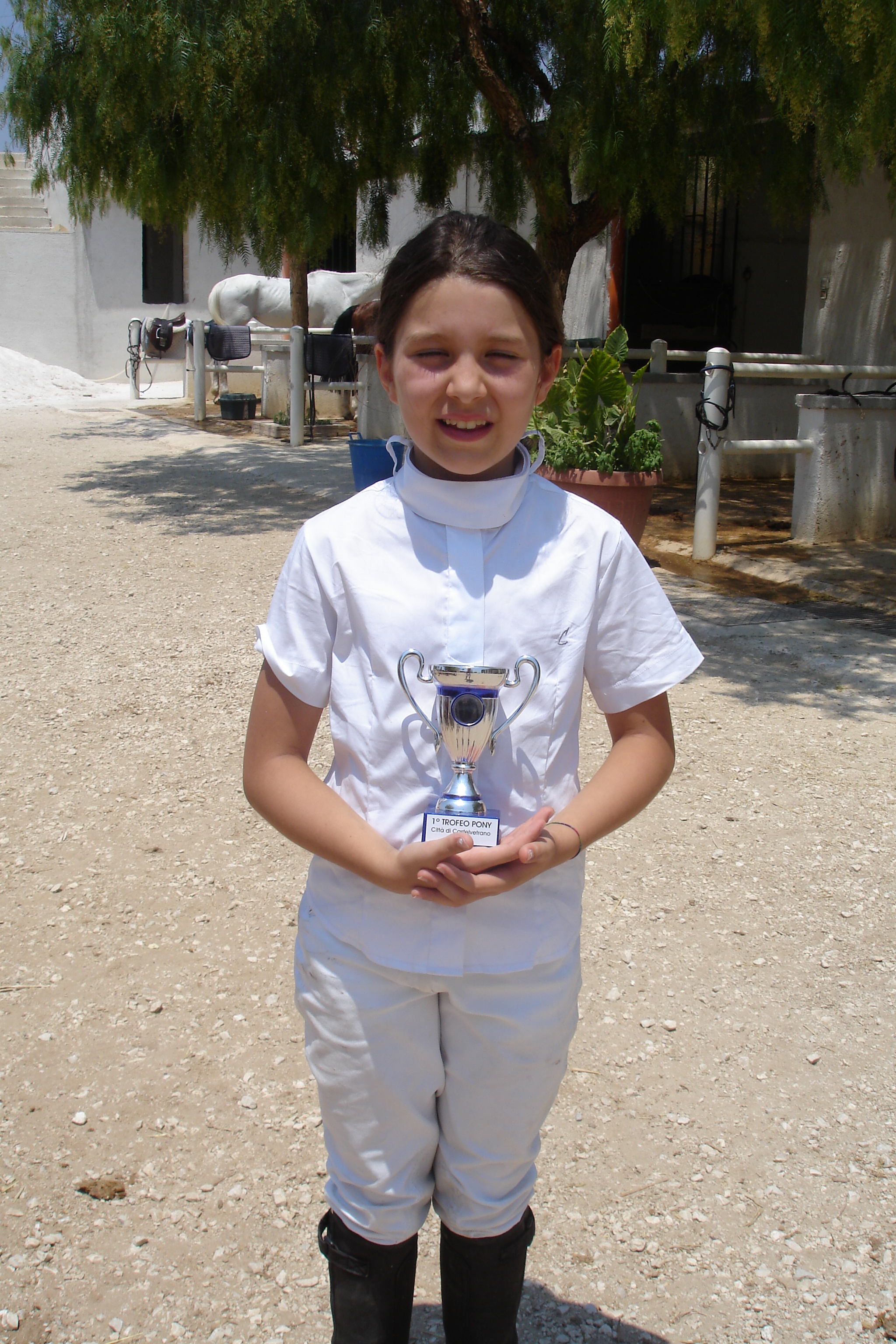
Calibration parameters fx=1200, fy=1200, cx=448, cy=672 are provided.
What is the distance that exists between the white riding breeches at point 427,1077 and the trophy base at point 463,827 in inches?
7.1

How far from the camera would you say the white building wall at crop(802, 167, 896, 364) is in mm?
8383

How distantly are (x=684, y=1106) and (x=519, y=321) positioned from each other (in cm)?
152

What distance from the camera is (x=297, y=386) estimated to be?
11305mm

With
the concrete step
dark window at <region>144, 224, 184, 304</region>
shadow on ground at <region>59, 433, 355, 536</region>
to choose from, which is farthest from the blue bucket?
the concrete step

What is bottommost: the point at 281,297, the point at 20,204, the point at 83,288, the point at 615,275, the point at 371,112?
the point at 615,275

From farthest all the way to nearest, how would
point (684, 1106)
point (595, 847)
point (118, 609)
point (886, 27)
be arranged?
point (118, 609) < point (886, 27) < point (595, 847) < point (684, 1106)

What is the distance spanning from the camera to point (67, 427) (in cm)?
1381

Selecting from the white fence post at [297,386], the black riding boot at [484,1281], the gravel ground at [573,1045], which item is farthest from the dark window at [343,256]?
the black riding boot at [484,1281]

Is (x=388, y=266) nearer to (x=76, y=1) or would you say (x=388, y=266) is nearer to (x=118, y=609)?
(x=118, y=609)

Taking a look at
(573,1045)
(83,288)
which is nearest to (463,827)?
(573,1045)

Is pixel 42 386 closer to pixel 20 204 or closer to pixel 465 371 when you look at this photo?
pixel 20 204

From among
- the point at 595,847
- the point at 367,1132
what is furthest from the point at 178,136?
the point at 367,1132

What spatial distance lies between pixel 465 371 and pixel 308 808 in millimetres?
511

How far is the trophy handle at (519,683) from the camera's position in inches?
52.1
